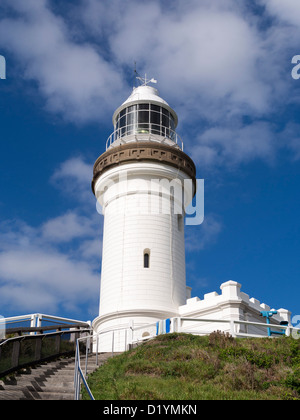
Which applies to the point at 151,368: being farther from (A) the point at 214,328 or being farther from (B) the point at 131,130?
(B) the point at 131,130

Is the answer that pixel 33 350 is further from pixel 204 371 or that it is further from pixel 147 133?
pixel 147 133

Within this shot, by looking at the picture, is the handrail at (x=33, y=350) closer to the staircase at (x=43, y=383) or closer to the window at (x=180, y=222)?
the staircase at (x=43, y=383)

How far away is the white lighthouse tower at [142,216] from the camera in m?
27.0

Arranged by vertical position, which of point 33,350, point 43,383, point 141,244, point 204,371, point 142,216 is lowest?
point 43,383

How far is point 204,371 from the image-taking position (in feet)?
52.3

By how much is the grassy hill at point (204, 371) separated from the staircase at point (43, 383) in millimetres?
760

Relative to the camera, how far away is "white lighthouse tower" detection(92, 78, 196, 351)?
88.7 feet

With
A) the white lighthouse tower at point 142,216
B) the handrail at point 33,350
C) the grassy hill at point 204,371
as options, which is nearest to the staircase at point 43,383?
the handrail at point 33,350

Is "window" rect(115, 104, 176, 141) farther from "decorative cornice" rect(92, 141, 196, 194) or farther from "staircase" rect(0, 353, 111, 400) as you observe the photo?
"staircase" rect(0, 353, 111, 400)


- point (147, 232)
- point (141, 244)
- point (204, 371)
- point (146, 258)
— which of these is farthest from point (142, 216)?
point (204, 371)

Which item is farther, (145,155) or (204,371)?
(145,155)

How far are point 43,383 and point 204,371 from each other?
463cm

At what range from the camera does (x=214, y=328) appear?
24641 millimetres
